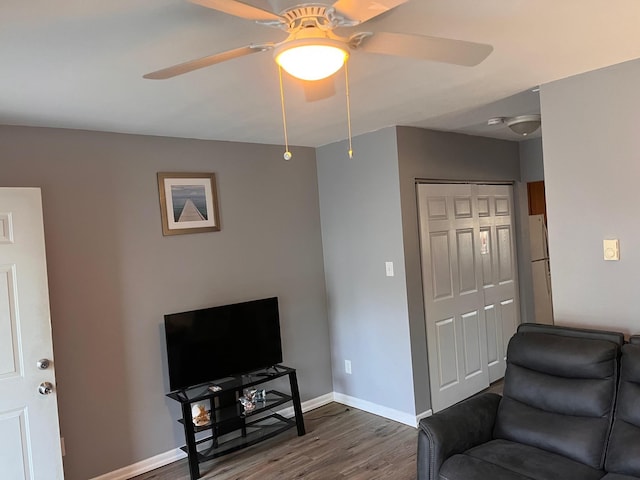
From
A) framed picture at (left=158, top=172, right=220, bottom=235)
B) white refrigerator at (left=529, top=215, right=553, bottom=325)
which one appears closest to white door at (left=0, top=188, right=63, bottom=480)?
framed picture at (left=158, top=172, right=220, bottom=235)

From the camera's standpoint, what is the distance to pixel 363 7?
1.32 metres

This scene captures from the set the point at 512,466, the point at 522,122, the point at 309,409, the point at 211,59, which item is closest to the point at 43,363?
the point at 211,59

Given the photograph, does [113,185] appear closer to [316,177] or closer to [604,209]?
[316,177]

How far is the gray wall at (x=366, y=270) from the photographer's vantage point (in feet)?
12.3

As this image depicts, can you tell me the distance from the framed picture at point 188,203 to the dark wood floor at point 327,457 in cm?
166

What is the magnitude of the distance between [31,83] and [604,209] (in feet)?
9.55

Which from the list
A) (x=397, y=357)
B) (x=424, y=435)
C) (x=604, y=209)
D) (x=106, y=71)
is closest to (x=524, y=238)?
(x=397, y=357)

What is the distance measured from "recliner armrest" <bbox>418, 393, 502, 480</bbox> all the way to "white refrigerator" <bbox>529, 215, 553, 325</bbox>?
2.70m

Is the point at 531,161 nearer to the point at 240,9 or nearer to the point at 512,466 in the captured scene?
the point at 512,466

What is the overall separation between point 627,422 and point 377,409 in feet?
7.08

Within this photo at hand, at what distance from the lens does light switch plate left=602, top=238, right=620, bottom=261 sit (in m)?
2.56

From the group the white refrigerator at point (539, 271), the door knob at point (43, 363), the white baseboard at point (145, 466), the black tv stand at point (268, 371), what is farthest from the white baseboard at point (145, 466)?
the white refrigerator at point (539, 271)

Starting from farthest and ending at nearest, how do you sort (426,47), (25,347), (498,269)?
(498,269) < (25,347) < (426,47)

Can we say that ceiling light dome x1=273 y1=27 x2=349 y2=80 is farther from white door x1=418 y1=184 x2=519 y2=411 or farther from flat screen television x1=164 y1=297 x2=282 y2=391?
white door x1=418 y1=184 x2=519 y2=411
